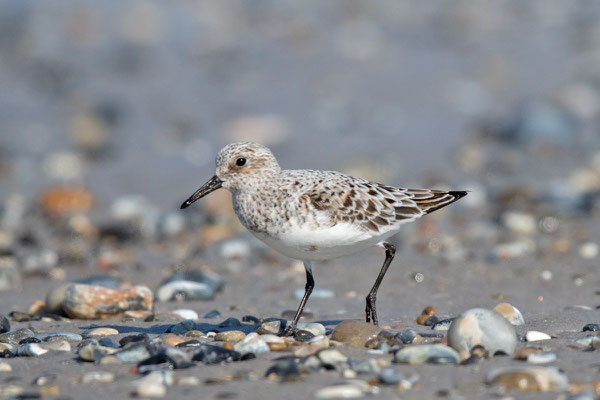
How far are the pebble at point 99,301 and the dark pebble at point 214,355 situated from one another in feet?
5.46

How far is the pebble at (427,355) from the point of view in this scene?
14.2 ft

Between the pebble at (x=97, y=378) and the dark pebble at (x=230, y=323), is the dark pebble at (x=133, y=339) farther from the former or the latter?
the dark pebble at (x=230, y=323)

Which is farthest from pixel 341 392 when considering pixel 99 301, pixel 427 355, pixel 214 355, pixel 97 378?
pixel 99 301

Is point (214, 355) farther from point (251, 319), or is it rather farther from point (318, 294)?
point (318, 294)

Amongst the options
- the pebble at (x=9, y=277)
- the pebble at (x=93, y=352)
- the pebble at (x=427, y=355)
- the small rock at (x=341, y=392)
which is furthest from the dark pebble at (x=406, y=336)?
the pebble at (x=9, y=277)

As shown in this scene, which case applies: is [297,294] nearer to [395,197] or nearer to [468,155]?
[395,197]

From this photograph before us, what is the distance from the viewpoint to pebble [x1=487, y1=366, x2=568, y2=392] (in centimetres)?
396

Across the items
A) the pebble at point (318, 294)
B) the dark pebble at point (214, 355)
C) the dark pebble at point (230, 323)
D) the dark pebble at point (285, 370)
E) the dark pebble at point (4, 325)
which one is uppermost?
the pebble at point (318, 294)

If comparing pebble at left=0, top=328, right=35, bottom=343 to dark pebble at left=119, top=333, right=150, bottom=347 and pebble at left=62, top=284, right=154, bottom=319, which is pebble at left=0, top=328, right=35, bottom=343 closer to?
pebble at left=62, top=284, right=154, bottom=319

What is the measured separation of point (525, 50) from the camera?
52.8ft

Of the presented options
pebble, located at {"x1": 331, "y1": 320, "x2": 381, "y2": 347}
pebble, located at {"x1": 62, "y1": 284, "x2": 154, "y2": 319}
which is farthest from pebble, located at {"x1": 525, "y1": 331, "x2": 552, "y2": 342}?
pebble, located at {"x1": 62, "y1": 284, "x2": 154, "y2": 319}

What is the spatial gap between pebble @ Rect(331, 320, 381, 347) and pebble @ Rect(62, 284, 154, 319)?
5.71ft

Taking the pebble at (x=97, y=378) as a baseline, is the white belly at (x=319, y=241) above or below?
above

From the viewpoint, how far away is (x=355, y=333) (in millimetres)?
4836
